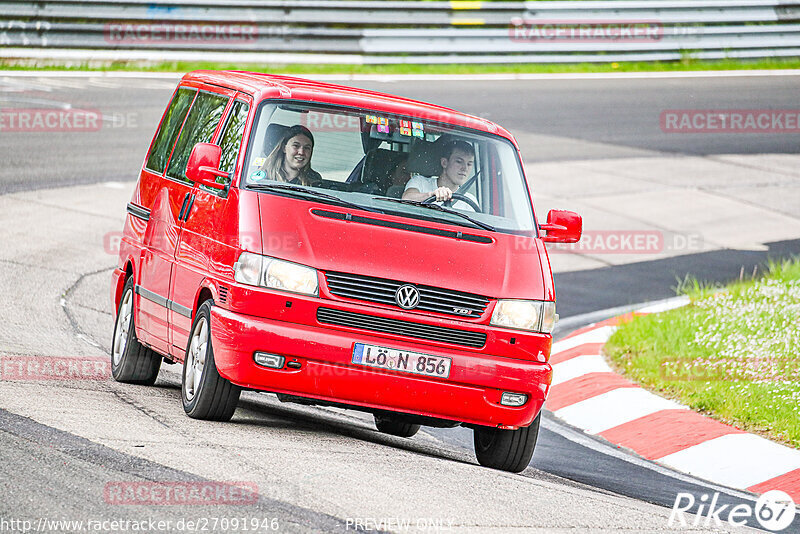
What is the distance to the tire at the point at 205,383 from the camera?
679cm

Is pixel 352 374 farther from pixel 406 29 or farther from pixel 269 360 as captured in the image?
pixel 406 29

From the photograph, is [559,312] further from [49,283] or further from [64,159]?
[64,159]

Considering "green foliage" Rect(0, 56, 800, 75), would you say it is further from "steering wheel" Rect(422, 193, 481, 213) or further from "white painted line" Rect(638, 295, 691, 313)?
"steering wheel" Rect(422, 193, 481, 213)

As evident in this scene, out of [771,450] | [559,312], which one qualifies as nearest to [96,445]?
[771,450]

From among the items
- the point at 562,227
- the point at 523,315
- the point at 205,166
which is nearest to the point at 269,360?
the point at 205,166

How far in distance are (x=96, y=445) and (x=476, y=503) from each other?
5.79 ft

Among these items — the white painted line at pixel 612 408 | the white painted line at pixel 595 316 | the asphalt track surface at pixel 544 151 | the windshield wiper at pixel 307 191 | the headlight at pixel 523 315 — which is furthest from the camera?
the white painted line at pixel 595 316

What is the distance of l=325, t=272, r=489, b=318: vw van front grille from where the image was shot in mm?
6672

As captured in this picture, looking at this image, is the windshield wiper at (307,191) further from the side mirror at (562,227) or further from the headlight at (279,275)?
the side mirror at (562,227)

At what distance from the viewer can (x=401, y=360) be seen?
21.9ft

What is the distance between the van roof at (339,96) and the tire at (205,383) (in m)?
1.39

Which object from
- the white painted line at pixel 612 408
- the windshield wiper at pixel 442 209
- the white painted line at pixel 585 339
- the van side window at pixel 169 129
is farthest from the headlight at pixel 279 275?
the white painted line at pixel 585 339

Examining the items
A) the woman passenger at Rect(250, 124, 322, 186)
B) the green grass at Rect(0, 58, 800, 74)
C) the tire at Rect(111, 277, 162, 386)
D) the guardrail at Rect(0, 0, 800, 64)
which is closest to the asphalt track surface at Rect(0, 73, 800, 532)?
the tire at Rect(111, 277, 162, 386)

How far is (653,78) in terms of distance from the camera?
2722cm
